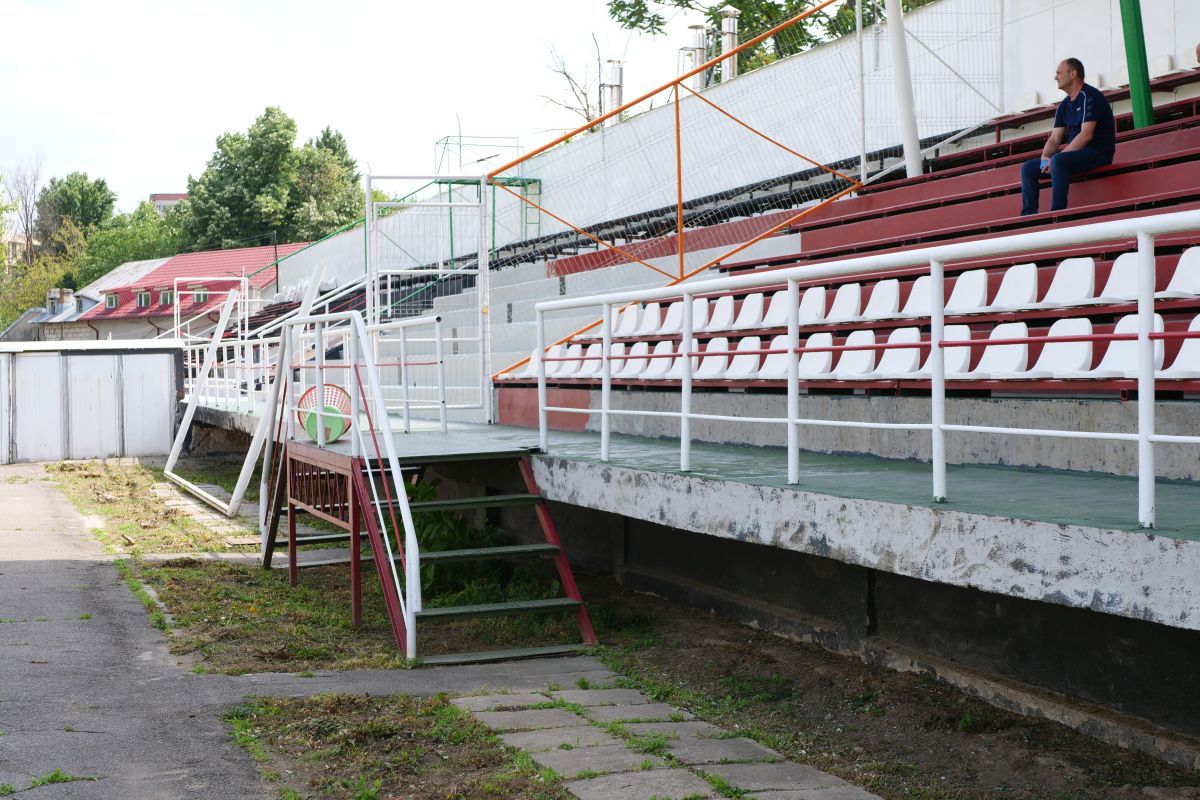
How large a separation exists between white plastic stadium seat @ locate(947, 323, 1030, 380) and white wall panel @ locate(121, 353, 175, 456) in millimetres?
19777

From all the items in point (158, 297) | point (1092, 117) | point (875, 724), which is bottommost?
point (875, 724)

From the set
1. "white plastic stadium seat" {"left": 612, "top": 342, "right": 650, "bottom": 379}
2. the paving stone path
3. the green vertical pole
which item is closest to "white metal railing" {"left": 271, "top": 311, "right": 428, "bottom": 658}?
the paving stone path

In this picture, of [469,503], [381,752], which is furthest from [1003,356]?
[381,752]

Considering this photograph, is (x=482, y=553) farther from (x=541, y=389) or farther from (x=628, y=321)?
(x=628, y=321)

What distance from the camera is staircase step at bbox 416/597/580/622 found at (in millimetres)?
6543

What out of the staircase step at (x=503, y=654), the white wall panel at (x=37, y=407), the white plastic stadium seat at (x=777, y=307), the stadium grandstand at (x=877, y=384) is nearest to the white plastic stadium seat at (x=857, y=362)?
the stadium grandstand at (x=877, y=384)

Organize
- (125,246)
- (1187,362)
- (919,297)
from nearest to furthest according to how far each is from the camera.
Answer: (1187,362) < (919,297) < (125,246)

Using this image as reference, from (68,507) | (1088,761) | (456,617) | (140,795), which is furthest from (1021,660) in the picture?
(68,507)

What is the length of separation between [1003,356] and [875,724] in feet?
7.25

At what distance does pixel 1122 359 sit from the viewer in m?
5.70

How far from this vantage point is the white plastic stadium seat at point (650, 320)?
995cm

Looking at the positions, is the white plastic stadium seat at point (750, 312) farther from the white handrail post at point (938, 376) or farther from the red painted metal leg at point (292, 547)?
the white handrail post at point (938, 376)

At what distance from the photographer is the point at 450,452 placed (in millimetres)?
7574

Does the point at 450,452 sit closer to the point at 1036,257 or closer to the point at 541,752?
the point at 541,752
